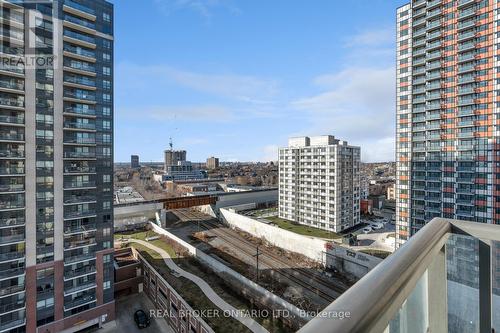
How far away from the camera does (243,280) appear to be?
85.9 ft

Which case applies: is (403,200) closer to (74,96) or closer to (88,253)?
(88,253)

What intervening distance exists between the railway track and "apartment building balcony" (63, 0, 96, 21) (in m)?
30.8

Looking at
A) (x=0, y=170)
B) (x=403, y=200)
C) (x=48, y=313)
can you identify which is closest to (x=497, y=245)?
(x=0, y=170)

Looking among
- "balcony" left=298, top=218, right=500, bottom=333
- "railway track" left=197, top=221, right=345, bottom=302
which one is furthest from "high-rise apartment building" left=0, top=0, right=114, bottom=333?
"balcony" left=298, top=218, right=500, bottom=333

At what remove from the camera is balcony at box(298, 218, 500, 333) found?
1044 mm

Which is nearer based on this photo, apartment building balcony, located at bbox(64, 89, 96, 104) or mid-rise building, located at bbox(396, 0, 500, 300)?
apartment building balcony, located at bbox(64, 89, 96, 104)

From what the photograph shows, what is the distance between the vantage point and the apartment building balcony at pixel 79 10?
854 inches

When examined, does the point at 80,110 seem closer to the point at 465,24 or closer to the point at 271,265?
the point at 271,265

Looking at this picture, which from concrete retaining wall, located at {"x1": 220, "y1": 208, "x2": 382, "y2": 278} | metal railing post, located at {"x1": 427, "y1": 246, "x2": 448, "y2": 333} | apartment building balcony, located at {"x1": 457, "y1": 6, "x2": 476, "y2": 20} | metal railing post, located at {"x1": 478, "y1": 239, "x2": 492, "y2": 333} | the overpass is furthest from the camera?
the overpass

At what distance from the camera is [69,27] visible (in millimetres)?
21969

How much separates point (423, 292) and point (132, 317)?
1196 inches

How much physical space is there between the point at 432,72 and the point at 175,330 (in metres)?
42.1

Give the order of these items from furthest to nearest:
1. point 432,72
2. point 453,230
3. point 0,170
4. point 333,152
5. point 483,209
Result: point 333,152
point 432,72
point 483,209
point 0,170
point 453,230

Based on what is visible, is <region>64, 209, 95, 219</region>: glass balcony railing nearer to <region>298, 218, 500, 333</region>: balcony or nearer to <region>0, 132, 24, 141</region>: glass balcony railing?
<region>0, 132, 24, 141</region>: glass balcony railing
